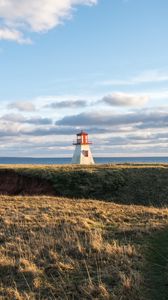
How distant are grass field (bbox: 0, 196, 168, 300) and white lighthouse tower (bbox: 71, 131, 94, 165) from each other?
55024 millimetres

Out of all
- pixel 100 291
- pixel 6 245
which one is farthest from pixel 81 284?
pixel 6 245

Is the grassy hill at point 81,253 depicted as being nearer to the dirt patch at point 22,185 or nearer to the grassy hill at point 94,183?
the dirt patch at point 22,185

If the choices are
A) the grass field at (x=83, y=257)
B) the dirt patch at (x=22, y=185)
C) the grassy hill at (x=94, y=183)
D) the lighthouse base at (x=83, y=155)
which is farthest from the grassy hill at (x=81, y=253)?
the lighthouse base at (x=83, y=155)

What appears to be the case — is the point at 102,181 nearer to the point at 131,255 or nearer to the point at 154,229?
the point at 154,229

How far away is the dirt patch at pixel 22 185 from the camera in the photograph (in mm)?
35875

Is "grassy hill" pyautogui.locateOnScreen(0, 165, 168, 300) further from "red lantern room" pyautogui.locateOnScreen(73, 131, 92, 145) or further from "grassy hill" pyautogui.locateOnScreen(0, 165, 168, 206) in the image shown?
"red lantern room" pyautogui.locateOnScreen(73, 131, 92, 145)

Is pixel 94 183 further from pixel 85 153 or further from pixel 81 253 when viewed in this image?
pixel 85 153

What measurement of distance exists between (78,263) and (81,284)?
135cm

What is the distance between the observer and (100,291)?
8.17 metres

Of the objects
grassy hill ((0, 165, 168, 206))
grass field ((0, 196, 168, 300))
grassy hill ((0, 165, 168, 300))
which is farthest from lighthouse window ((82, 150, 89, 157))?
grass field ((0, 196, 168, 300))

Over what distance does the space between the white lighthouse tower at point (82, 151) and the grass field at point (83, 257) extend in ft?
181

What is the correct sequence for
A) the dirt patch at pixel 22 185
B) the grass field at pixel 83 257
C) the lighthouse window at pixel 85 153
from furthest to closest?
the lighthouse window at pixel 85 153, the dirt patch at pixel 22 185, the grass field at pixel 83 257

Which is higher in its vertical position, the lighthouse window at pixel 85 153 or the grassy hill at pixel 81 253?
the lighthouse window at pixel 85 153

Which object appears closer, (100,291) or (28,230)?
(100,291)
